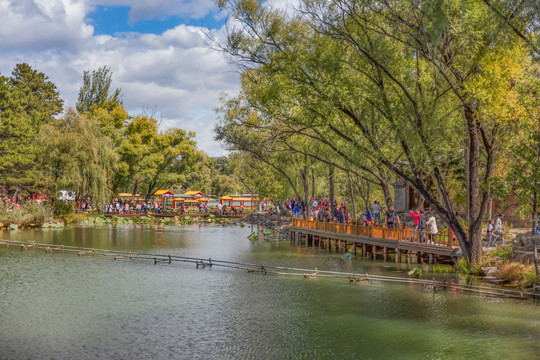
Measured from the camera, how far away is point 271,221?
50844 mm

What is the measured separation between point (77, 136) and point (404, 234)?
29373 mm

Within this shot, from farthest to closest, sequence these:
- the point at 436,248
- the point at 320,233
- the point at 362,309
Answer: the point at 320,233
the point at 436,248
the point at 362,309

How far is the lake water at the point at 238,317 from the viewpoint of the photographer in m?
11.7

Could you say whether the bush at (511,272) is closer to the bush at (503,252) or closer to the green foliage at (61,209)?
the bush at (503,252)

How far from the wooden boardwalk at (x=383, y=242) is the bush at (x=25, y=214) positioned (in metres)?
21.3

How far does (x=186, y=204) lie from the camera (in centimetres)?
7162

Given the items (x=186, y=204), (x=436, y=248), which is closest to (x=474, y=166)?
(x=436, y=248)

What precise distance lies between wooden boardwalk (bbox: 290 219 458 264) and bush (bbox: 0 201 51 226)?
69.9 ft

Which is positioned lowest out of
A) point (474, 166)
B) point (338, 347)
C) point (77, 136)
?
point (338, 347)

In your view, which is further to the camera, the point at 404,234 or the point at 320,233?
the point at 320,233

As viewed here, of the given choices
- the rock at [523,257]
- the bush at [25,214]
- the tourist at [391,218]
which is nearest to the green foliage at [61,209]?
the bush at [25,214]

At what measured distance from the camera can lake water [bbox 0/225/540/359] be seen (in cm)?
1170

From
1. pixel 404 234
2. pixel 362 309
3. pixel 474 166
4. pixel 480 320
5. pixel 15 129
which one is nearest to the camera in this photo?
pixel 480 320

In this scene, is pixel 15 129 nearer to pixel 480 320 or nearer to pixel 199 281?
pixel 199 281
